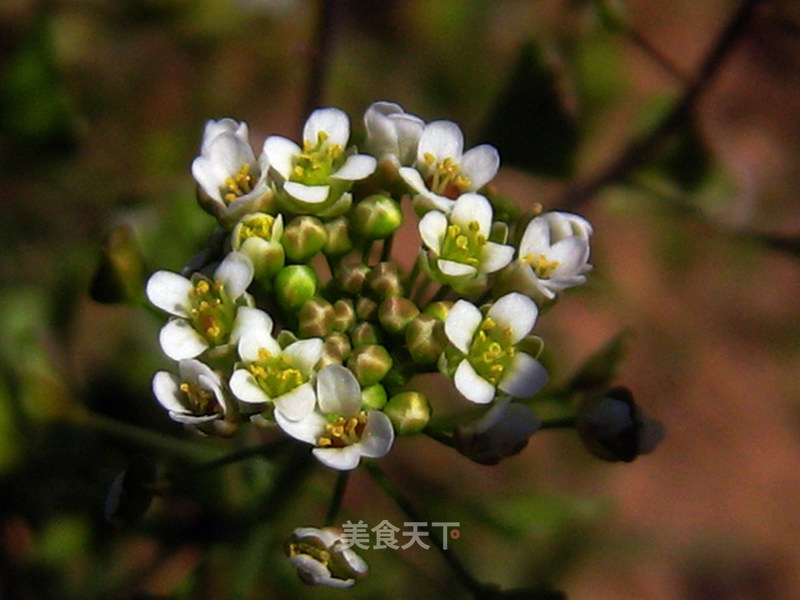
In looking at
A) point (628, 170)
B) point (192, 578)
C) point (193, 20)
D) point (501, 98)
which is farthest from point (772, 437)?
point (193, 20)

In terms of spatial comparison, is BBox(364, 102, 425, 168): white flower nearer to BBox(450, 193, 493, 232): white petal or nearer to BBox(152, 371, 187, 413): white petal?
BBox(450, 193, 493, 232): white petal

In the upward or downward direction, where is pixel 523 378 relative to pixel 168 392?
upward

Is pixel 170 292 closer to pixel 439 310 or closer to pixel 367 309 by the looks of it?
pixel 367 309

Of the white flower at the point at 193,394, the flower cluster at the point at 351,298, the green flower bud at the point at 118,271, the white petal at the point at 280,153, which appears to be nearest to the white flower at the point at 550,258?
the flower cluster at the point at 351,298

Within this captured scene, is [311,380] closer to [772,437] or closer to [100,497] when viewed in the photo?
[100,497]

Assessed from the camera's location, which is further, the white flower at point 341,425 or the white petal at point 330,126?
the white petal at point 330,126

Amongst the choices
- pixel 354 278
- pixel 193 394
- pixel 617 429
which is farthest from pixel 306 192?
pixel 617 429

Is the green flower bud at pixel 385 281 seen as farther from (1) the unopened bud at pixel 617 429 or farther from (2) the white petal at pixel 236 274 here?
(1) the unopened bud at pixel 617 429
